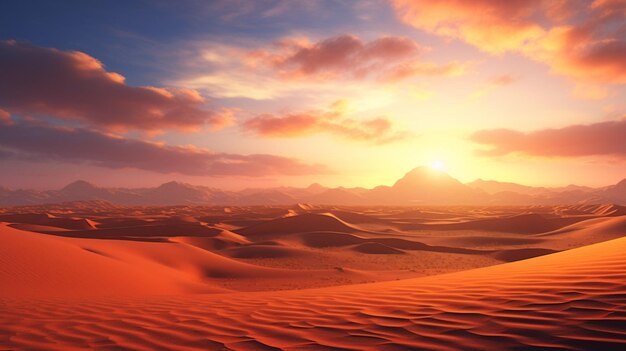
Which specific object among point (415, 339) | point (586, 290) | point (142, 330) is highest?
point (586, 290)

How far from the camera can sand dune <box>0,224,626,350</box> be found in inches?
122

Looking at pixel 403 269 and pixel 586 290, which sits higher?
pixel 586 290

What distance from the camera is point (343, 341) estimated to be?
3.32 m

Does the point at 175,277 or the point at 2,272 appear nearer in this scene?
the point at 2,272

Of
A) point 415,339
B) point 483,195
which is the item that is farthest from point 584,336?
point 483,195

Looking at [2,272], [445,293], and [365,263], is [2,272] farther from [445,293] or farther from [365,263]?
[365,263]

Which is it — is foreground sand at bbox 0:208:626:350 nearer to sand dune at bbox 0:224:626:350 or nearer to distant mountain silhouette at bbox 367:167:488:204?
sand dune at bbox 0:224:626:350

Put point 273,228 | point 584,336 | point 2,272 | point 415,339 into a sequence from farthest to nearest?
point 273,228
point 2,272
point 415,339
point 584,336

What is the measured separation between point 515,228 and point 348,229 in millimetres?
16889

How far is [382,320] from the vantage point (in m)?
3.85

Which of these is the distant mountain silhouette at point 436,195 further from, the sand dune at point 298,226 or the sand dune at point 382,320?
the sand dune at point 382,320

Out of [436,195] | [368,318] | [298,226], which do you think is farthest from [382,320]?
[436,195]

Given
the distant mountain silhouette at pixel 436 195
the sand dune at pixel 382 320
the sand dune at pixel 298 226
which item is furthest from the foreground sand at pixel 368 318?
the distant mountain silhouette at pixel 436 195

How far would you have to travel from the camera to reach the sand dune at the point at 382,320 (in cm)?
309
